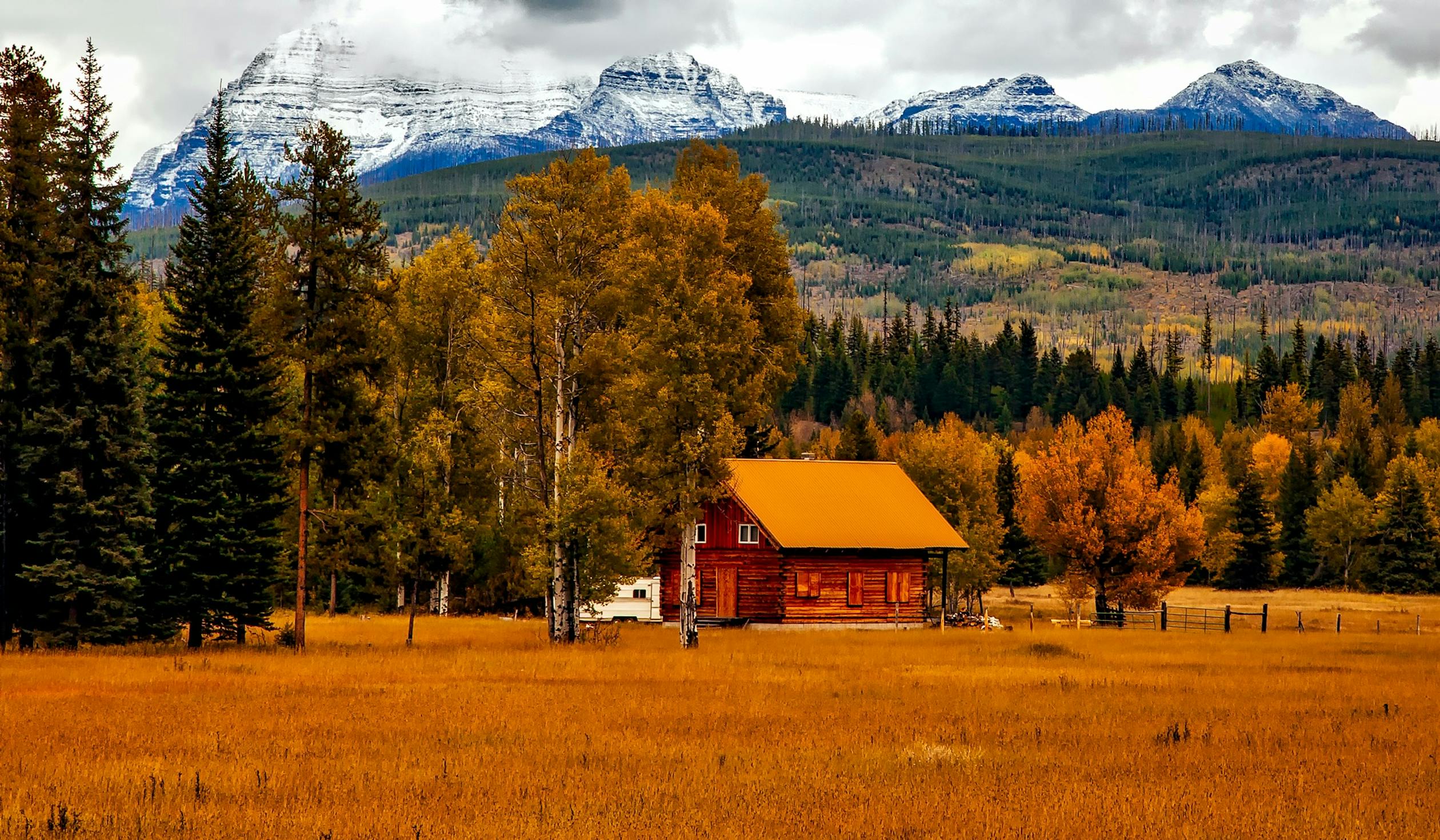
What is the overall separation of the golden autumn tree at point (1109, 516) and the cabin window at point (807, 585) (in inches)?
477

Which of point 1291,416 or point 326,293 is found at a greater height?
point 1291,416

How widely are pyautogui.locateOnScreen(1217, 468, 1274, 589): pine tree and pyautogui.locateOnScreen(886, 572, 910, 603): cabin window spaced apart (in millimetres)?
64475

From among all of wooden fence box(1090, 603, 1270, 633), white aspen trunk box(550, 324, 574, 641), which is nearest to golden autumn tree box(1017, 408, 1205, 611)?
wooden fence box(1090, 603, 1270, 633)

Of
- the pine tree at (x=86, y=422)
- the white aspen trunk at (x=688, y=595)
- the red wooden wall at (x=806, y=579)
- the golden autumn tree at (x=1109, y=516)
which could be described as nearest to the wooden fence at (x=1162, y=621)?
the golden autumn tree at (x=1109, y=516)

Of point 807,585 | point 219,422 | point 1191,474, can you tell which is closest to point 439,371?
point 807,585

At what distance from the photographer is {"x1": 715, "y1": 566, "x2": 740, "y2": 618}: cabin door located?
57719 mm

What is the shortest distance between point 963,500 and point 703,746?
1963 inches

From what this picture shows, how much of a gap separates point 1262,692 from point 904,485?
31.6 metres

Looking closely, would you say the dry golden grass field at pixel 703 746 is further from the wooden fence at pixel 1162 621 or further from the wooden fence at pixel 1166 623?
the wooden fence at pixel 1166 623

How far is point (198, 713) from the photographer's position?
25828 mm

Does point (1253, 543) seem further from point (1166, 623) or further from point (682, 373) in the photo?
point (682, 373)

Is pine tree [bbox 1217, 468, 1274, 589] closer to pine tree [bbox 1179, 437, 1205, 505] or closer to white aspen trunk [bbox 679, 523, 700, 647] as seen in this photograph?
pine tree [bbox 1179, 437, 1205, 505]

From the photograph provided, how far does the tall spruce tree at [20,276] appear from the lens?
37250mm

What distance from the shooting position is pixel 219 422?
3909 centimetres
